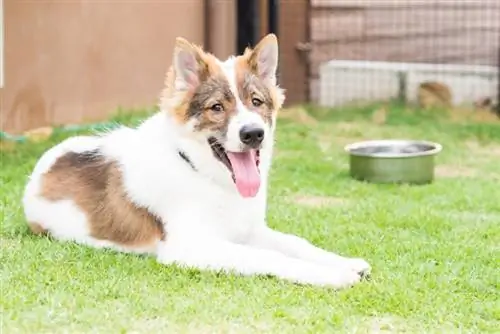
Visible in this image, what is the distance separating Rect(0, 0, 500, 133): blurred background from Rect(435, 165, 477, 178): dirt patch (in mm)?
2301

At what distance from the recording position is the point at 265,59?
167 inches

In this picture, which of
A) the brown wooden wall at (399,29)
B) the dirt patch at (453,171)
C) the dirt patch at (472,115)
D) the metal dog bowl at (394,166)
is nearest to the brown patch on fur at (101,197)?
the metal dog bowl at (394,166)

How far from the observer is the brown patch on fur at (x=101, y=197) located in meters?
4.23

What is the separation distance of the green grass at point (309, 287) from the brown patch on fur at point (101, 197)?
0.13m

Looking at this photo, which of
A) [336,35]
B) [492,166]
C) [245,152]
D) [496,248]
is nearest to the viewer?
[245,152]

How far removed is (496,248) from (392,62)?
208 inches

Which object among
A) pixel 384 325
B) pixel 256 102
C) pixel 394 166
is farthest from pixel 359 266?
pixel 394 166

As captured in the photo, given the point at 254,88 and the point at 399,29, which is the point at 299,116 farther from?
the point at 254,88

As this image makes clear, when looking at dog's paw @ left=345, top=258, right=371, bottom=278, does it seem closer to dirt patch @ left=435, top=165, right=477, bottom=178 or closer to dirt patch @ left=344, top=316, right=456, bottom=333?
dirt patch @ left=344, top=316, right=456, bottom=333

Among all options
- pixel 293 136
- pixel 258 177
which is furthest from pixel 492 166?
pixel 258 177

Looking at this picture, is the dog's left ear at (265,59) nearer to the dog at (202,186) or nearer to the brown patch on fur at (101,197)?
the dog at (202,186)

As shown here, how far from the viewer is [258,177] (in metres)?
4.13

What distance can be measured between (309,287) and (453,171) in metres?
3.06

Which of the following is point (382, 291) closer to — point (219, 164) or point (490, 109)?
point (219, 164)
